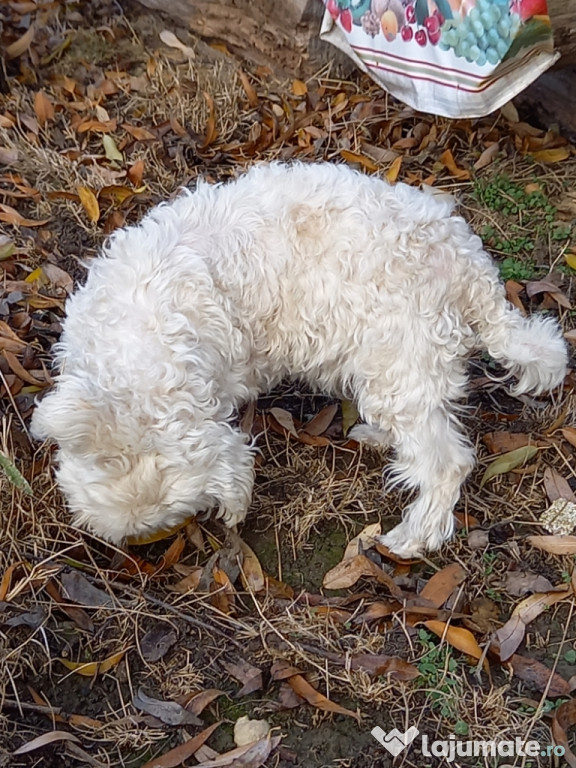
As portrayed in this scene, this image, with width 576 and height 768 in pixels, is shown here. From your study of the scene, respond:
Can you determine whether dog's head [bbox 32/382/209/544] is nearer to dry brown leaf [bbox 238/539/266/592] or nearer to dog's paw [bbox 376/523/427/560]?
dry brown leaf [bbox 238/539/266/592]

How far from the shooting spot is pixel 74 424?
2.14m

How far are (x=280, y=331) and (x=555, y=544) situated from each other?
1.27 meters

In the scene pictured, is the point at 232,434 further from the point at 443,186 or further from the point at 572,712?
the point at 443,186

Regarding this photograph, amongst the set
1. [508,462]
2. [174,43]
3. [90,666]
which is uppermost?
[174,43]

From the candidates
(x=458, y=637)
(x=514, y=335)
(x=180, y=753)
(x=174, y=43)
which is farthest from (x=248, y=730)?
(x=174, y=43)

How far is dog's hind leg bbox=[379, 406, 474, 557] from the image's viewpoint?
260 centimetres

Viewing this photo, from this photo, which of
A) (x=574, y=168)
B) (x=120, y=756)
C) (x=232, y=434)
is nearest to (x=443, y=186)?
(x=574, y=168)

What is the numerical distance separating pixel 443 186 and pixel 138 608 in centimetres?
248

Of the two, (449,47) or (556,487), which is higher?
(449,47)

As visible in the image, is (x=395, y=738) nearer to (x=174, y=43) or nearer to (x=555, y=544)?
(x=555, y=544)

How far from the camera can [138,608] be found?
8.41ft

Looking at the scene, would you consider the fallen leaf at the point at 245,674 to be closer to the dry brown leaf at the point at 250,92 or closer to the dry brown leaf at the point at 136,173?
the dry brown leaf at the point at 136,173

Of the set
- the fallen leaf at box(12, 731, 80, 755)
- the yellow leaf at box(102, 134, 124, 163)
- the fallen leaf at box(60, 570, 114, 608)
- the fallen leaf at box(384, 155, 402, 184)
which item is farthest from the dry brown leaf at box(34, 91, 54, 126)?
the fallen leaf at box(12, 731, 80, 755)

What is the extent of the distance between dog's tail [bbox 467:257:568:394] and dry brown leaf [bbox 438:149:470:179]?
1.31 meters
